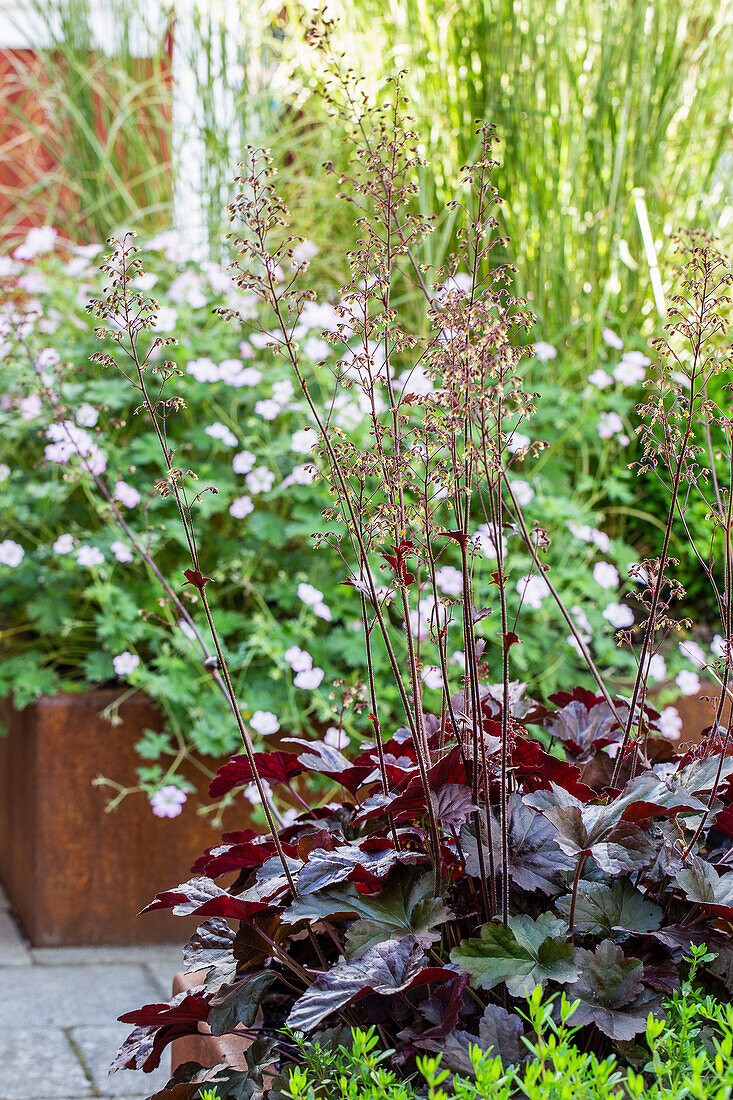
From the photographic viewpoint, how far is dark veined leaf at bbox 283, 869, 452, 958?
0.90m

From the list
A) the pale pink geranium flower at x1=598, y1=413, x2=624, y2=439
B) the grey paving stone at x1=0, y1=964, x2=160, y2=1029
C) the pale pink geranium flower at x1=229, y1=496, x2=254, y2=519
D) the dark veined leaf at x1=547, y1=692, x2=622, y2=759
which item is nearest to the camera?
the dark veined leaf at x1=547, y1=692, x2=622, y2=759

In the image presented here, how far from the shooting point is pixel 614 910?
0.97 m

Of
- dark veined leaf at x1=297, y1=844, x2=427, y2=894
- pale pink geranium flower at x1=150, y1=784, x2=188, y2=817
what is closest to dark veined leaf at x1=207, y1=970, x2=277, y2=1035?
dark veined leaf at x1=297, y1=844, x2=427, y2=894

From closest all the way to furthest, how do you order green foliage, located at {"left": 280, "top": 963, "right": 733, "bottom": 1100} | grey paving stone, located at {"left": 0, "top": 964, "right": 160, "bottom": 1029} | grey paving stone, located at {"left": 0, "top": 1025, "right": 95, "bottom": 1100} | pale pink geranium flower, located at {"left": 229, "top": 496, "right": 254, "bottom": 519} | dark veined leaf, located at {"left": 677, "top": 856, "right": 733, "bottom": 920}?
green foliage, located at {"left": 280, "top": 963, "right": 733, "bottom": 1100} → dark veined leaf, located at {"left": 677, "top": 856, "right": 733, "bottom": 920} → grey paving stone, located at {"left": 0, "top": 1025, "right": 95, "bottom": 1100} → grey paving stone, located at {"left": 0, "top": 964, "right": 160, "bottom": 1029} → pale pink geranium flower, located at {"left": 229, "top": 496, "right": 254, "bottom": 519}

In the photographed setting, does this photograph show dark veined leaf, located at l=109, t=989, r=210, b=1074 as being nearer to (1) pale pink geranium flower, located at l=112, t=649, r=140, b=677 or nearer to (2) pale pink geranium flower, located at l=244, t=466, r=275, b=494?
(1) pale pink geranium flower, located at l=112, t=649, r=140, b=677

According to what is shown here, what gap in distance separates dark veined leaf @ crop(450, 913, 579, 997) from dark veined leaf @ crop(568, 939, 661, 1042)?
0.03 meters

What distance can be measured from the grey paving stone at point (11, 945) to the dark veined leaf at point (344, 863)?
5.46 feet

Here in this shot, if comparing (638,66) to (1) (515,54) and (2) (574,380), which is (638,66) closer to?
(1) (515,54)

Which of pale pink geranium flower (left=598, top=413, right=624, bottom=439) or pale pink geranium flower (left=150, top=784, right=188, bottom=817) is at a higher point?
pale pink geranium flower (left=598, top=413, right=624, bottom=439)

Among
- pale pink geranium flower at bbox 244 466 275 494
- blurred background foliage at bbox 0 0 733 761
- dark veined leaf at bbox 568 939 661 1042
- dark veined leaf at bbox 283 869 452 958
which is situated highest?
blurred background foliage at bbox 0 0 733 761

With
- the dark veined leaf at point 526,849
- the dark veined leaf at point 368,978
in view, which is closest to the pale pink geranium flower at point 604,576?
the dark veined leaf at point 526,849

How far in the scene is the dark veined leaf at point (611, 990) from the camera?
0.86 metres

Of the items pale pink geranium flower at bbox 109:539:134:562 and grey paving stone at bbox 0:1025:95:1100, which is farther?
pale pink geranium flower at bbox 109:539:134:562

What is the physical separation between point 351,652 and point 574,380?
1.43 metres
